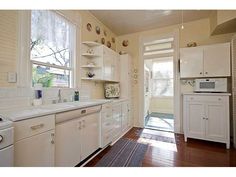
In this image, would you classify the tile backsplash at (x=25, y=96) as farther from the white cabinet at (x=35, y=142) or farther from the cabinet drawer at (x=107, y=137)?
the cabinet drawer at (x=107, y=137)

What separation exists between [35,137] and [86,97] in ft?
5.03

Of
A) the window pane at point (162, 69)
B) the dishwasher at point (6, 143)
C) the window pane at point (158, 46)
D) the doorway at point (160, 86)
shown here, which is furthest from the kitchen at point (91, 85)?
the window pane at point (162, 69)

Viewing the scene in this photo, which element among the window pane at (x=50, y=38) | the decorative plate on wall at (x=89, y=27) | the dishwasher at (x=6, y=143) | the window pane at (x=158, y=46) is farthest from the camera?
the window pane at (x=158, y=46)

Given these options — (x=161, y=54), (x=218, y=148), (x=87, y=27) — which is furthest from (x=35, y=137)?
(x=161, y=54)

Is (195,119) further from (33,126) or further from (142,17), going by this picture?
(33,126)

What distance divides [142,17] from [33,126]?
118 inches

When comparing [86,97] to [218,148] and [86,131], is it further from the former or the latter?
[218,148]

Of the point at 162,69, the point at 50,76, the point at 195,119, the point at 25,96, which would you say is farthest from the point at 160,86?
the point at 25,96

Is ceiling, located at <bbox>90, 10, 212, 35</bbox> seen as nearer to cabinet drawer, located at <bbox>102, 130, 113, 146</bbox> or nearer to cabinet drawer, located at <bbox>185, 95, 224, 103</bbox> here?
cabinet drawer, located at <bbox>185, 95, 224, 103</bbox>

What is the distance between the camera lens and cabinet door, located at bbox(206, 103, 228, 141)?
2518mm

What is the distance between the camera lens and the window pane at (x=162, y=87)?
19.6 ft

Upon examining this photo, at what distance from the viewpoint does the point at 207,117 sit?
264cm

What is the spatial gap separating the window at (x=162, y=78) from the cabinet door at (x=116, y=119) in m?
3.64

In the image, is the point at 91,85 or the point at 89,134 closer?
the point at 89,134
